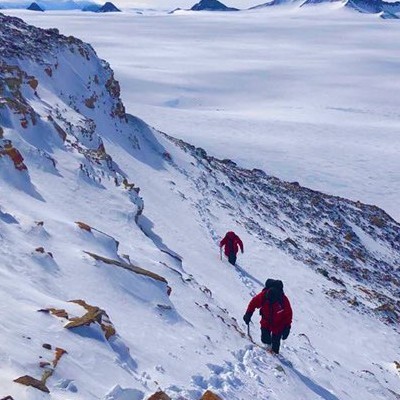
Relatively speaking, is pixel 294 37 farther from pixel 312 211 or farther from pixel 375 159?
pixel 312 211

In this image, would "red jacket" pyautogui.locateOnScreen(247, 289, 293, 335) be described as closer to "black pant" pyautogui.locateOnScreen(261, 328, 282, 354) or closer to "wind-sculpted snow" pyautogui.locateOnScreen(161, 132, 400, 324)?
"black pant" pyautogui.locateOnScreen(261, 328, 282, 354)

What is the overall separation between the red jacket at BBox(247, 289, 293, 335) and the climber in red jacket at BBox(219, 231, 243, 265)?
631 cm

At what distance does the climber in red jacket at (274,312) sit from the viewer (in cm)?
916

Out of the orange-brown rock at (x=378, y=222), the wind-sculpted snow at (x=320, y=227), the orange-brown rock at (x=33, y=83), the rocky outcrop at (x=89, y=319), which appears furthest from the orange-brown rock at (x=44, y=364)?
the orange-brown rock at (x=378, y=222)

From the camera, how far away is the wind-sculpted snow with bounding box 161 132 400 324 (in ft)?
67.0

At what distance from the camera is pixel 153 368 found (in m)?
7.23

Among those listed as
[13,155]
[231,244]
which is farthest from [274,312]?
[231,244]

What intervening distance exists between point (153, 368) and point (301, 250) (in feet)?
49.4

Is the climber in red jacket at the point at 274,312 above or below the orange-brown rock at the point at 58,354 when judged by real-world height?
below

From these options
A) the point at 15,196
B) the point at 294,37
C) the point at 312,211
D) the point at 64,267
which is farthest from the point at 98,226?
the point at 294,37

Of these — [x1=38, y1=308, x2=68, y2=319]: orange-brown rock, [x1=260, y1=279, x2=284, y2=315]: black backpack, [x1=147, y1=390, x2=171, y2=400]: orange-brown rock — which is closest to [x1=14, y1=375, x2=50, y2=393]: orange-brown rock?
[x1=147, y1=390, x2=171, y2=400]: orange-brown rock

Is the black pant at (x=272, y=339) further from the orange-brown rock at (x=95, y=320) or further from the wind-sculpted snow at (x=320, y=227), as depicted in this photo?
the wind-sculpted snow at (x=320, y=227)

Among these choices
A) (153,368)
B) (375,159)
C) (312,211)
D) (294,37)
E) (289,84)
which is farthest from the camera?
(294,37)

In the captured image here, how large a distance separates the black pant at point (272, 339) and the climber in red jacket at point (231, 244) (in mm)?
6188
